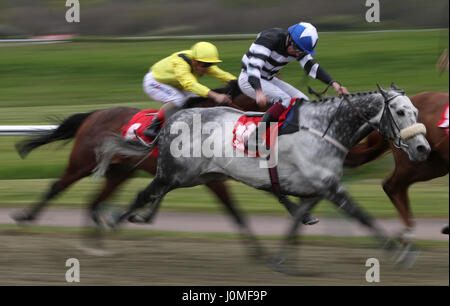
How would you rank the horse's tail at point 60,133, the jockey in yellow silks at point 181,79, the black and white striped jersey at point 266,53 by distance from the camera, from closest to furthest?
the black and white striped jersey at point 266,53
the jockey in yellow silks at point 181,79
the horse's tail at point 60,133

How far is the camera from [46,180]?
33.0 ft

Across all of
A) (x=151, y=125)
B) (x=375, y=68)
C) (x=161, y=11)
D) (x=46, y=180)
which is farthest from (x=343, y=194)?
(x=161, y=11)

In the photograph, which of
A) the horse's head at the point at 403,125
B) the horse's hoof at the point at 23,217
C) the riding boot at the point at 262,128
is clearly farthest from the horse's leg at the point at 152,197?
the horse's head at the point at 403,125

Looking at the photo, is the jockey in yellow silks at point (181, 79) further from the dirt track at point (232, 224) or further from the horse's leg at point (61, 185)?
the dirt track at point (232, 224)

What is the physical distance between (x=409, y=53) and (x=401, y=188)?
41.8ft

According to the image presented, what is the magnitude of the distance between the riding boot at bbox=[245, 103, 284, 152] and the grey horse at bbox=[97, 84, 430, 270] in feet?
0.34

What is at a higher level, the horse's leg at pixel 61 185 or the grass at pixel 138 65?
the grass at pixel 138 65

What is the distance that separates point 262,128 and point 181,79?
0.96 metres

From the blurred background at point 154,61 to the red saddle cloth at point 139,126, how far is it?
80 centimetres

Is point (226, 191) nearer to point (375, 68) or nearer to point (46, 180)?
point (46, 180)

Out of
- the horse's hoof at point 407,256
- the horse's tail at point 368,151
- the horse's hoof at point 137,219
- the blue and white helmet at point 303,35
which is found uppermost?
the blue and white helmet at point 303,35

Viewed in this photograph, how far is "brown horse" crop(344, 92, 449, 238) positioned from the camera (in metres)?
6.08

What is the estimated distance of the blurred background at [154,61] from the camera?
6.06 meters

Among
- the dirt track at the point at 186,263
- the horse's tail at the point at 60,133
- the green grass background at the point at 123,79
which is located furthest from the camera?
the green grass background at the point at 123,79
